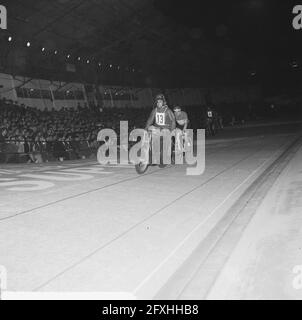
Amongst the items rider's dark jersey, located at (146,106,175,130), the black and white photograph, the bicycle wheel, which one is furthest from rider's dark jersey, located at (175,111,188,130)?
the bicycle wheel

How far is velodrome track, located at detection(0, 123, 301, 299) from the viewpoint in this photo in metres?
4.30

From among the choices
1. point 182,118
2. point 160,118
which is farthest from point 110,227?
point 182,118

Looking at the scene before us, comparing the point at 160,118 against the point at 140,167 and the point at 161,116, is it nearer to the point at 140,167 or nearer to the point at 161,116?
the point at 161,116

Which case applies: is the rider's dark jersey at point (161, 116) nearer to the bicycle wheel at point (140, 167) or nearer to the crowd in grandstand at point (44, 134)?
the bicycle wheel at point (140, 167)

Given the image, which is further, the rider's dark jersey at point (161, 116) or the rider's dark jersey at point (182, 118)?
the rider's dark jersey at point (182, 118)

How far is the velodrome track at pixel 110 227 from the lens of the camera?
4301mm

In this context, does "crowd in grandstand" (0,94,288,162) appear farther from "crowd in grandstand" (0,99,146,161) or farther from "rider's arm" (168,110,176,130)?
"rider's arm" (168,110,176,130)

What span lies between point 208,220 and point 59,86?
73.6 ft

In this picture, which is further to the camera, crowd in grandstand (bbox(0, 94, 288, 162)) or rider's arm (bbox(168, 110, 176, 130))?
crowd in grandstand (bbox(0, 94, 288, 162))

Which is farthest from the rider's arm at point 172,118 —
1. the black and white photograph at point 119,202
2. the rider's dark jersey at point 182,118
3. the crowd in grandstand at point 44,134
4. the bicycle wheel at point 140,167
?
the crowd in grandstand at point 44,134

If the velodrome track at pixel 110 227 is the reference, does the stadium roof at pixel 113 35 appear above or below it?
above

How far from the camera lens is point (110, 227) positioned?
6168 mm
